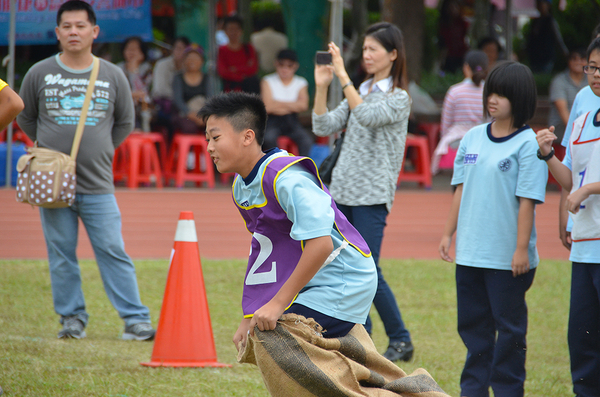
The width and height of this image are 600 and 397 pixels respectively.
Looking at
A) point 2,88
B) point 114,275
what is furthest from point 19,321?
point 2,88

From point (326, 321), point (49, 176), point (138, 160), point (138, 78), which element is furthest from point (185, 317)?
point (138, 78)

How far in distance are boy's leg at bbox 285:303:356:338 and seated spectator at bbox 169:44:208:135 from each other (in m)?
8.81

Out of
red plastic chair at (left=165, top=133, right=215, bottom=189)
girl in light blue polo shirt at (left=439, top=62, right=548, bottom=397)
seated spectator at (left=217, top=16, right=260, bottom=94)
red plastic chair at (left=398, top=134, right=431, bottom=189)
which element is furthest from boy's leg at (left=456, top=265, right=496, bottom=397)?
seated spectator at (left=217, top=16, right=260, bottom=94)

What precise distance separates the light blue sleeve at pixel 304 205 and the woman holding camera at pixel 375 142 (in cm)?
178

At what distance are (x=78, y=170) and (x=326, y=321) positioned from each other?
2611 millimetres

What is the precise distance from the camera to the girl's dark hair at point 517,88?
11.6 feet

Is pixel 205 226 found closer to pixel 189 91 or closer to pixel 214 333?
pixel 189 91

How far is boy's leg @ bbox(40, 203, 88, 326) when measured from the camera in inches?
186

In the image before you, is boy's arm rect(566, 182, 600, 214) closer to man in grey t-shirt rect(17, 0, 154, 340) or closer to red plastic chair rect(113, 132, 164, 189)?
man in grey t-shirt rect(17, 0, 154, 340)

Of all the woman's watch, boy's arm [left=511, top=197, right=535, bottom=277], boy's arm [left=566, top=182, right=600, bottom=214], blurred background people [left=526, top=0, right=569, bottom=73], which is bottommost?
boy's arm [left=511, top=197, right=535, bottom=277]

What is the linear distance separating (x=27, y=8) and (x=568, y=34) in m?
14.4

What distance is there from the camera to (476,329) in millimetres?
3621

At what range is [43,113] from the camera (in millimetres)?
4719

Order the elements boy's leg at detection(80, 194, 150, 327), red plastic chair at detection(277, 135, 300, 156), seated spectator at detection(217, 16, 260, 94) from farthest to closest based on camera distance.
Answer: seated spectator at detection(217, 16, 260, 94) → red plastic chair at detection(277, 135, 300, 156) → boy's leg at detection(80, 194, 150, 327)
